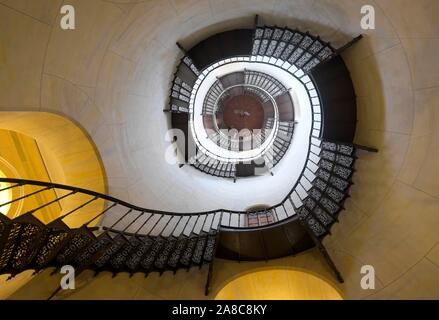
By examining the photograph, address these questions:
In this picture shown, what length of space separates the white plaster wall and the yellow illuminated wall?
0.44 m

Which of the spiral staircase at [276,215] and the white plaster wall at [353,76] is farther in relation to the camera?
the spiral staircase at [276,215]

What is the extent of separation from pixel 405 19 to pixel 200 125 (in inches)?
349

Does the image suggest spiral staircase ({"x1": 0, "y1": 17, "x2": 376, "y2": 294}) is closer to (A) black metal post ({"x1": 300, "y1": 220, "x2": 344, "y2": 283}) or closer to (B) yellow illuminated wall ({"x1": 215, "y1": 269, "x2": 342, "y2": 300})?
(A) black metal post ({"x1": 300, "y1": 220, "x2": 344, "y2": 283})

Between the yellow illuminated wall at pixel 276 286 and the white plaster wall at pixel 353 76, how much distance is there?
1.44ft

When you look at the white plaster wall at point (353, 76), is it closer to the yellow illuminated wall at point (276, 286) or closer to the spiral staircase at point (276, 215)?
the spiral staircase at point (276, 215)

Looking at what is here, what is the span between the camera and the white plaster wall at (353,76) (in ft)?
11.8

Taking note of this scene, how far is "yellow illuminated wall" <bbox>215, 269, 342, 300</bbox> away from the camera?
5633 millimetres

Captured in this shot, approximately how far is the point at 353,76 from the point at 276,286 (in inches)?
200

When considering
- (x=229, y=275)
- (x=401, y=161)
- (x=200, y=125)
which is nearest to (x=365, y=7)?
(x=401, y=161)

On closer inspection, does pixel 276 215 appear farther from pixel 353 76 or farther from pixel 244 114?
pixel 244 114

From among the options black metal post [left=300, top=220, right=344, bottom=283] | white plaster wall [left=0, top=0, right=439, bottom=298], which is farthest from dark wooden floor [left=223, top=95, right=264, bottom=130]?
black metal post [left=300, top=220, right=344, bottom=283]

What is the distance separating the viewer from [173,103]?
707 centimetres

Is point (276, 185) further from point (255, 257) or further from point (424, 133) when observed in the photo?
point (424, 133)

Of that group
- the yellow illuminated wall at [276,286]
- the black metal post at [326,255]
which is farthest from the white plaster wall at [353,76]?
the yellow illuminated wall at [276,286]
